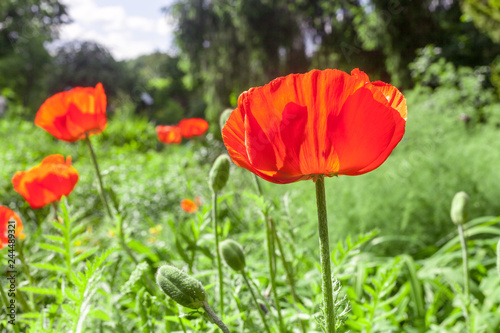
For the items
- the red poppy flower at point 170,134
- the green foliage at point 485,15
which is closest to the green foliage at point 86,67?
the green foliage at point 485,15

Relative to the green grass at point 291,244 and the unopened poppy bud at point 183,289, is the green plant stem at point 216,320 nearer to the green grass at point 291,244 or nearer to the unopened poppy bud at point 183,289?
the unopened poppy bud at point 183,289

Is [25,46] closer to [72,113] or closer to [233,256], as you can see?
[72,113]

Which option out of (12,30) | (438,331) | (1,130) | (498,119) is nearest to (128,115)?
(1,130)

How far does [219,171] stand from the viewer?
27.6 inches

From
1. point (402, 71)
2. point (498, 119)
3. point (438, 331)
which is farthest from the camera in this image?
point (402, 71)

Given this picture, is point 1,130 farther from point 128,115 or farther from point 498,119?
point 498,119

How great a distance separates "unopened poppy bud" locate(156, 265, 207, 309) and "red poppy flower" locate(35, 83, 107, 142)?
0.63m

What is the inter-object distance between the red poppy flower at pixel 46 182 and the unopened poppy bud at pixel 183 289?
570mm

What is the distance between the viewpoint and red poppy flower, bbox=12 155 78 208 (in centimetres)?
91

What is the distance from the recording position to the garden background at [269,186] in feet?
2.67

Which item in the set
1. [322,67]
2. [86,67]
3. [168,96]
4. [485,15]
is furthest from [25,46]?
[485,15]

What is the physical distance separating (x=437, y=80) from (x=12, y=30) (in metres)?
17.2

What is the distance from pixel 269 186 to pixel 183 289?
7.32 feet

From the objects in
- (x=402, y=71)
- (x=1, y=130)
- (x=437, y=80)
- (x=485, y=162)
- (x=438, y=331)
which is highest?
(x=402, y=71)
